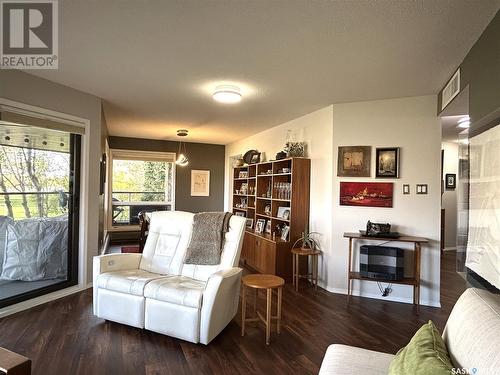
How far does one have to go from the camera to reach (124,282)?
2791 millimetres

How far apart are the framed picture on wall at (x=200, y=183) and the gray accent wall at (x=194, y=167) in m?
0.08

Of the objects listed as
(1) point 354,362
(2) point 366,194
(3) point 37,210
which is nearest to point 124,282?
(3) point 37,210

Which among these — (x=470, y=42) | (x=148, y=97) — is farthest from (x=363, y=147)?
(x=148, y=97)

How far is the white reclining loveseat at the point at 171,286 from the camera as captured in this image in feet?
8.25

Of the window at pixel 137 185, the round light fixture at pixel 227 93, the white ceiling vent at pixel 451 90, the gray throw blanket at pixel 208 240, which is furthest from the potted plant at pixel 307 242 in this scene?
the window at pixel 137 185

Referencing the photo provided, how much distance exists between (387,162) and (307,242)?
150cm

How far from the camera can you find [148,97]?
13.0 ft

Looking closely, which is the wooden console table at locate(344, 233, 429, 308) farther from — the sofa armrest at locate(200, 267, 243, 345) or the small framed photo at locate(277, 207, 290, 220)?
the sofa armrest at locate(200, 267, 243, 345)

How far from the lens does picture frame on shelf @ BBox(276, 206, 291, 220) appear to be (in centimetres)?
476

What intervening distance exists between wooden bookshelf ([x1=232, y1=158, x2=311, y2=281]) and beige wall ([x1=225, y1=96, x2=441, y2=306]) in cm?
22

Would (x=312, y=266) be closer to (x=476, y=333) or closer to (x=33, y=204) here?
(x=476, y=333)

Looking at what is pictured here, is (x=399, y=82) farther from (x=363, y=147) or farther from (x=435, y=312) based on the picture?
(x=435, y=312)

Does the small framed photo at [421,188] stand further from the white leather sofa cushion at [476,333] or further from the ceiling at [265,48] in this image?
the white leather sofa cushion at [476,333]

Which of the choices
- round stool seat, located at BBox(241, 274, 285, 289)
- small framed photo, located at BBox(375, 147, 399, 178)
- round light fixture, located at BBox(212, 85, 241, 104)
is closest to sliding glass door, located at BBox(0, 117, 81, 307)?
round light fixture, located at BBox(212, 85, 241, 104)
